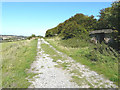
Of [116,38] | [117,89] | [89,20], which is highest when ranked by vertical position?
[89,20]

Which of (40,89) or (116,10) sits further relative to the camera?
(116,10)

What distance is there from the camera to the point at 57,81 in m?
4.04

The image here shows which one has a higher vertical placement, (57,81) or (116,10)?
(116,10)

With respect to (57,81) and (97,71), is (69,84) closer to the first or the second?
(57,81)

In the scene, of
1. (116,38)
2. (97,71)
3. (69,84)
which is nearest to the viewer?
(69,84)

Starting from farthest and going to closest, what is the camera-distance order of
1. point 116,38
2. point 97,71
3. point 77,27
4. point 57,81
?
point 77,27 < point 116,38 < point 97,71 < point 57,81

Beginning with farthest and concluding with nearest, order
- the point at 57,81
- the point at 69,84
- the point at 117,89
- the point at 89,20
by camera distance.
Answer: the point at 89,20
the point at 57,81
the point at 69,84
the point at 117,89

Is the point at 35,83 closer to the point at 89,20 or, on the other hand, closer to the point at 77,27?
the point at 77,27

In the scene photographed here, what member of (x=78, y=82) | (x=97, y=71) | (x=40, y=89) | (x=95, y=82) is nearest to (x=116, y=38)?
(x=97, y=71)

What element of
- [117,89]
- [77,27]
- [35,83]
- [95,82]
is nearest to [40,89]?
[35,83]

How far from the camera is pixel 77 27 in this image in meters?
17.1

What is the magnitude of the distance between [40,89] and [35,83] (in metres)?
0.52

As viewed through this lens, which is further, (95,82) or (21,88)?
(95,82)

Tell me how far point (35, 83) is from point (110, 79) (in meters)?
3.17
